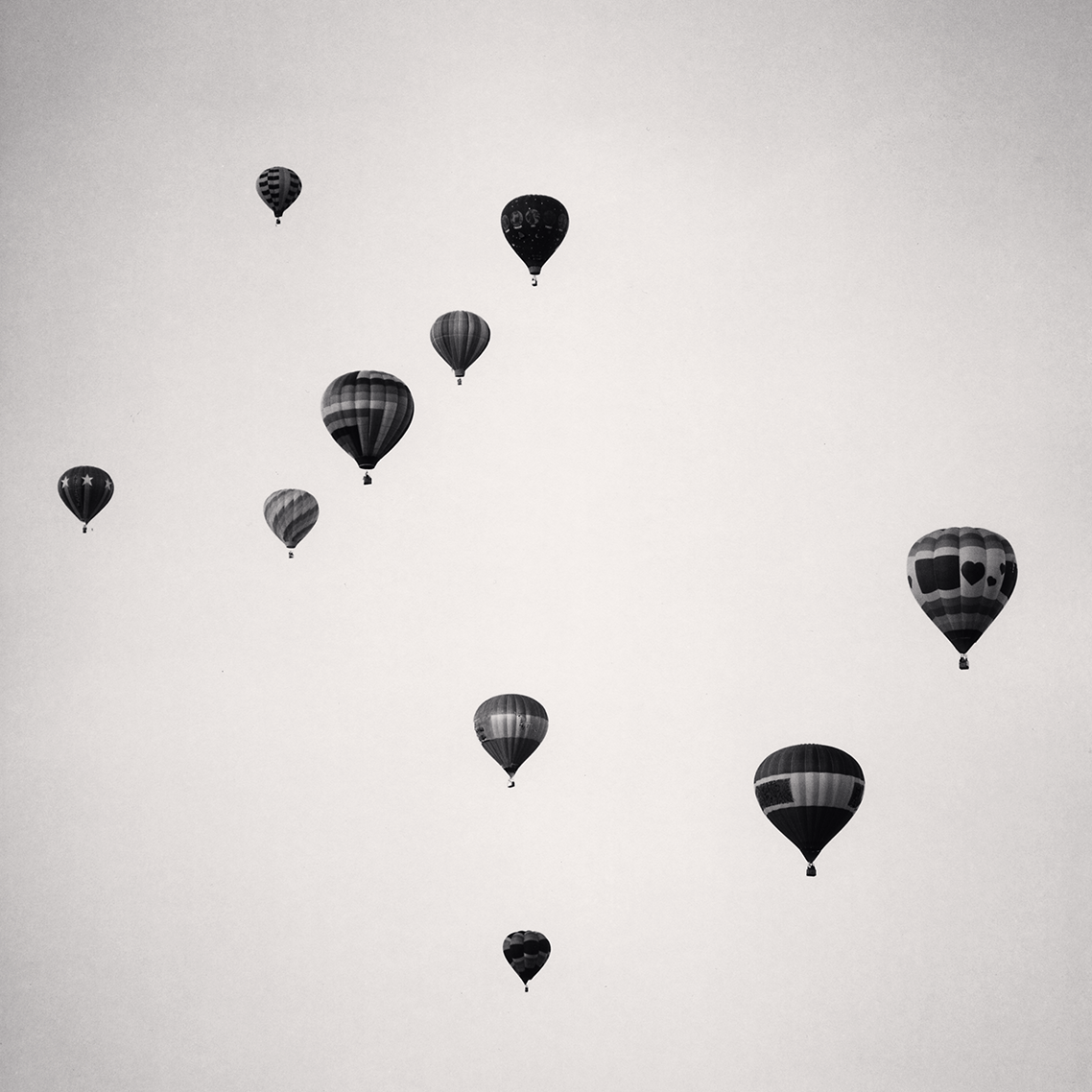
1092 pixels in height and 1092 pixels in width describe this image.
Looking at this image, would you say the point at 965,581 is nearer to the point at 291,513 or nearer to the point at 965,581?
the point at 965,581

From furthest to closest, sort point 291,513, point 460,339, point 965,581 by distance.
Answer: point 291,513
point 460,339
point 965,581

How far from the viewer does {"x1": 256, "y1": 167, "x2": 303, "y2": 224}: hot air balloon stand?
23734 mm

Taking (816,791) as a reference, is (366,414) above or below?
above

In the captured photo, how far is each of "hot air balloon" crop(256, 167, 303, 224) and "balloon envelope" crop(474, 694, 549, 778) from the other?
439 inches

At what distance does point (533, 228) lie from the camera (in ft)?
67.7

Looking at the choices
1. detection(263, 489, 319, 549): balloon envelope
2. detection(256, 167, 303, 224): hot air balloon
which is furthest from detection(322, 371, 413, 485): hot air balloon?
detection(256, 167, 303, 224): hot air balloon

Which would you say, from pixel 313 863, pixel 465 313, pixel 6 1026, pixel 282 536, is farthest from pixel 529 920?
pixel 465 313

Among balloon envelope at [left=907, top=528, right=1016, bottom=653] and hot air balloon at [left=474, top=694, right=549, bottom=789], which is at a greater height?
balloon envelope at [left=907, top=528, right=1016, bottom=653]

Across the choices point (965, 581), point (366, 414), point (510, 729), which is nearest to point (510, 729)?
point (510, 729)

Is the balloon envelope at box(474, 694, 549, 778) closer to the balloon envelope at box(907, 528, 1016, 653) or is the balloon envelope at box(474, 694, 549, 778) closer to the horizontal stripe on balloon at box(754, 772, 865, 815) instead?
the horizontal stripe on balloon at box(754, 772, 865, 815)

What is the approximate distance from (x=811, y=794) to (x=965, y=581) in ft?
12.3

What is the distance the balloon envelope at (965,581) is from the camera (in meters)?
16.4

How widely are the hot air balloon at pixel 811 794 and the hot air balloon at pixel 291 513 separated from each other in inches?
399

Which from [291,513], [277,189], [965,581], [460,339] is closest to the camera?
[965,581]
